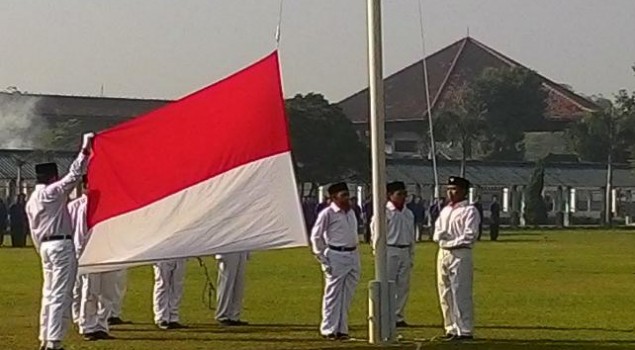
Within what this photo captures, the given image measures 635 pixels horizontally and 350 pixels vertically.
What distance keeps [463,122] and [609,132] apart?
10309 millimetres

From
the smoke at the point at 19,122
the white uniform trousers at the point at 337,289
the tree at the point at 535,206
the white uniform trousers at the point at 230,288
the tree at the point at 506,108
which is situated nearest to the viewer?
the white uniform trousers at the point at 337,289

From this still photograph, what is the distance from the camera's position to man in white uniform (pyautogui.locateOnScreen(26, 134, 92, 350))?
1413cm

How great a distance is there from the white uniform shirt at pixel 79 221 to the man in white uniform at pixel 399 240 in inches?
157

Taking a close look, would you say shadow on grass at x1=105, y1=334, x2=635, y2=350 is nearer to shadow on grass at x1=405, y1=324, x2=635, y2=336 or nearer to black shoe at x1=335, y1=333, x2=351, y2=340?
black shoe at x1=335, y1=333, x2=351, y2=340

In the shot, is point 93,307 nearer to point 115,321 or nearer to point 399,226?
point 115,321

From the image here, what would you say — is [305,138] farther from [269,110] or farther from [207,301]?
[269,110]

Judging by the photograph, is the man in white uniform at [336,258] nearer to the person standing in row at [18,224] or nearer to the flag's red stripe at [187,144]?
the flag's red stripe at [187,144]

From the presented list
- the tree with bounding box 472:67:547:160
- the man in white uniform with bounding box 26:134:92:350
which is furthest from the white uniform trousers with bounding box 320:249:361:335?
the tree with bounding box 472:67:547:160

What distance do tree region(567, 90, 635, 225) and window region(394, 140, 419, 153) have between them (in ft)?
33.6

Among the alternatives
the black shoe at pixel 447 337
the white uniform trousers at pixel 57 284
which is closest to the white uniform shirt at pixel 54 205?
the white uniform trousers at pixel 57 284

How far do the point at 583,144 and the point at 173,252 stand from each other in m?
73.4

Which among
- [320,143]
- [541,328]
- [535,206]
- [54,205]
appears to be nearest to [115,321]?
[54,205]

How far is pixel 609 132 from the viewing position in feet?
268

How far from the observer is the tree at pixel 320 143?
60.9 metres
